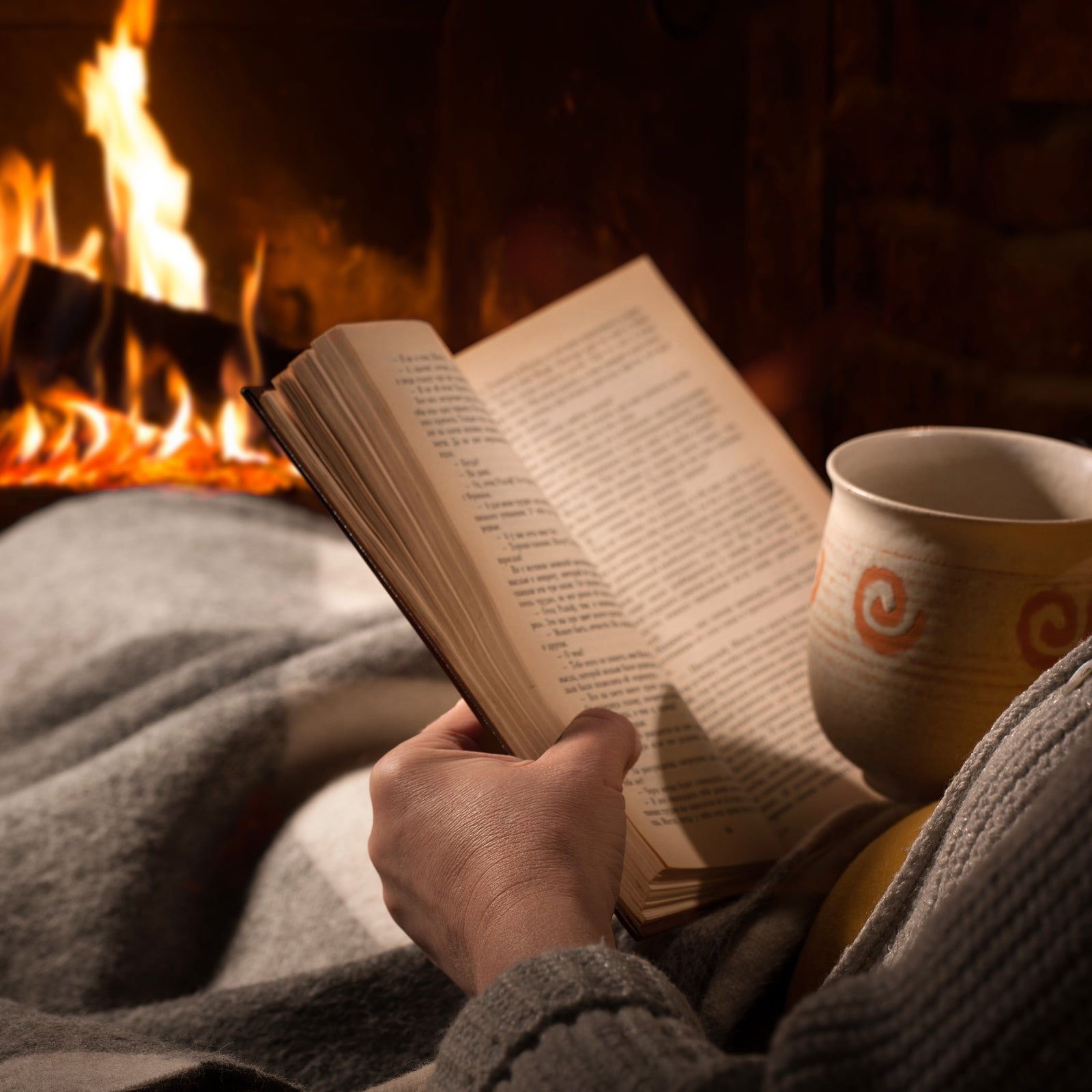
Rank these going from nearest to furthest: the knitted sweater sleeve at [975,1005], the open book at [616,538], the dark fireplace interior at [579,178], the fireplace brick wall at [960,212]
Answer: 1. the knitted sweater sleeve at [975,1005]
2. the open book at [616,538]
3. the fireplace brick wall at [960,212]
4. the dark fireplace interior at [579,178]

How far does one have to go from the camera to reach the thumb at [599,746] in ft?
1.30

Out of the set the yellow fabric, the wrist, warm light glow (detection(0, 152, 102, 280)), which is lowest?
the yellow fabric

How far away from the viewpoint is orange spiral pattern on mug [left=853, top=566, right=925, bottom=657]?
1.45 feet

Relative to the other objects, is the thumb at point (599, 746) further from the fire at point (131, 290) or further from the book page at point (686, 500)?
the fire at point (131, 290)

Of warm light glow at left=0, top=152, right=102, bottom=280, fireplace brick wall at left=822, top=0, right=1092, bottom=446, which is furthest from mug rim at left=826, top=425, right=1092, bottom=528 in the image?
warm light glow at left=0, top=152, right=102, bottom=280

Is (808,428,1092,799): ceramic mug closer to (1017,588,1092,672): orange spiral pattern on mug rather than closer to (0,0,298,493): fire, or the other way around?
(1017,588,1092,672): orange spiral pattern on mug

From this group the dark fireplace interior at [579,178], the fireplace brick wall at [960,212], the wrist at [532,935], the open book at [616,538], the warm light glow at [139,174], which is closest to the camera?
the wrist at [532,935]

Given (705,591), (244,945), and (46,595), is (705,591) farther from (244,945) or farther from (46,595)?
(46,595)

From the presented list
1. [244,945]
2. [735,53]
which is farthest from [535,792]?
[735,53]

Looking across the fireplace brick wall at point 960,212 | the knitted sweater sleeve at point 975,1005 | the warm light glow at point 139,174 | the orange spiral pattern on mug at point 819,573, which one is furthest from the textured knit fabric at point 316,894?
the fireplace brick wall at point 960,212

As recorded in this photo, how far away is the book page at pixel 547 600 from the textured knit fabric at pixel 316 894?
4cm

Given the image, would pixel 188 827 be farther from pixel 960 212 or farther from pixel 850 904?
pixel 960 212

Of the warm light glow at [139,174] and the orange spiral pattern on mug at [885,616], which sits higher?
the warm light glow at [139,174]

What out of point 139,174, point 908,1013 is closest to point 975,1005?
point 908,1013
